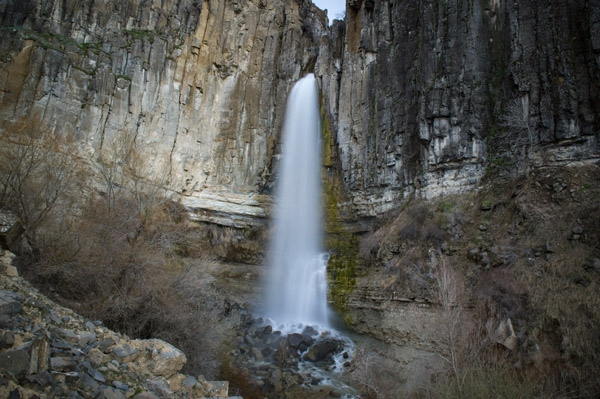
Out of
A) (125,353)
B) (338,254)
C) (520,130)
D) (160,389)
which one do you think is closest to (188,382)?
(160,389)

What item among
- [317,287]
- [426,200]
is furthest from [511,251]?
[317,287]

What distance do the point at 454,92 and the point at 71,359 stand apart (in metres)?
23.7

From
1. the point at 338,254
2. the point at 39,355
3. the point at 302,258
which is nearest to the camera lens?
the point at 39,355

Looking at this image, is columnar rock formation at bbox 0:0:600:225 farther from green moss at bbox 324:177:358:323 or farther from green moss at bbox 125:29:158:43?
green moss at bbox 324:177:358:323

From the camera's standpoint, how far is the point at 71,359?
6.66 meters

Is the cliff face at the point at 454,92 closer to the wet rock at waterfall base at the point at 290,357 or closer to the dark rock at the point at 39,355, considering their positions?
the wet rock at waterfall base at the point at 290,357

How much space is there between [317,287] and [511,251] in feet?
38.3

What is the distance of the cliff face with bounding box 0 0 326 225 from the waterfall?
1895 millimetres

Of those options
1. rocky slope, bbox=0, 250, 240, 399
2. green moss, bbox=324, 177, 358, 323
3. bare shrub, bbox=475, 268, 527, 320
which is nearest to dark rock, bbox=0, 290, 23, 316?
rocky slope, bbox=0, 250, 240, 399

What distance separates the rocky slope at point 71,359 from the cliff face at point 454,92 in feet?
61.7

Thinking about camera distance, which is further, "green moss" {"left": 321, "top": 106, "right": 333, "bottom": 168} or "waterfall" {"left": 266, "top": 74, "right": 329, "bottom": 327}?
"green moss" {"left": 321, "top": 106, "right": 333, "bottom": 168}

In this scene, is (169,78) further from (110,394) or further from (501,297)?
(110,394)

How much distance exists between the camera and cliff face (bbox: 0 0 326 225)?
25266 mm

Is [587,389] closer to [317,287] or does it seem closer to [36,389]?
[36,389]
